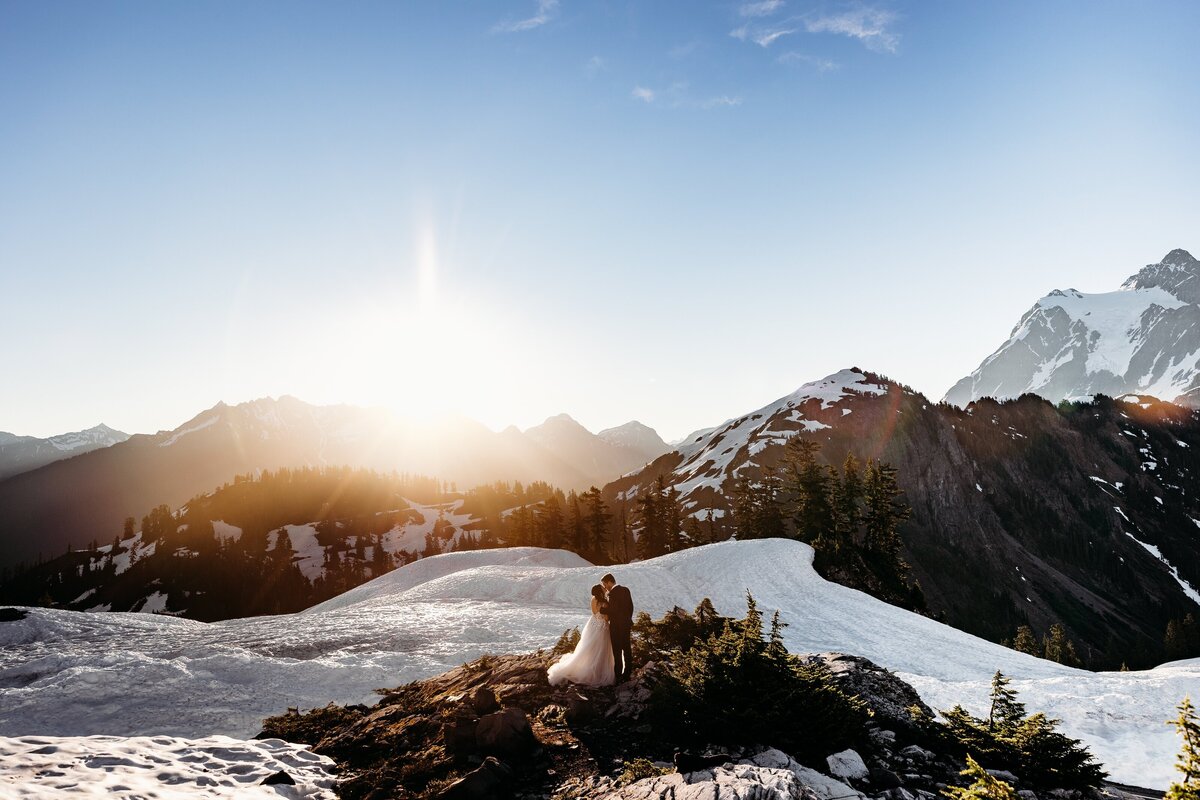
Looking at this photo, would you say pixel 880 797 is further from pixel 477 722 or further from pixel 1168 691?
pixel 1168 691

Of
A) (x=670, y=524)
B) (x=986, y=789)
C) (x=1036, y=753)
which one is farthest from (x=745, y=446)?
(x=986, y=789)

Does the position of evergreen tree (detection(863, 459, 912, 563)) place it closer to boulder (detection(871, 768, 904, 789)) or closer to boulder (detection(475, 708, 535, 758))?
boulder (detection(871, 768, 904, 789))

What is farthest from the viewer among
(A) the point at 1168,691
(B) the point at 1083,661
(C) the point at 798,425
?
(C) the point at 798,425

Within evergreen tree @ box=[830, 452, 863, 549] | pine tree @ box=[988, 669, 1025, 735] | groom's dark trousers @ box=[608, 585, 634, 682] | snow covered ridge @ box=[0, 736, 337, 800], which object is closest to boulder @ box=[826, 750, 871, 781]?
pine tree @ box=[988, 669, 1025, 735]

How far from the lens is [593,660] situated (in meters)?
13.8

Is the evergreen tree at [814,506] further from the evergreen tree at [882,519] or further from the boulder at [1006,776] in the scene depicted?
the boulder at [1006,776]

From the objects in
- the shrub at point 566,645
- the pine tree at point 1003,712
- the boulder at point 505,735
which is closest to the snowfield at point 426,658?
the pine tree at point 1003,712

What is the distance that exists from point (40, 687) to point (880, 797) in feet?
70.4

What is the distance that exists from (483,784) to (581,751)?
6.87 feet

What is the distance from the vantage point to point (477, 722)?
11.3 meters

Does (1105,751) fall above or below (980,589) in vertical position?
above

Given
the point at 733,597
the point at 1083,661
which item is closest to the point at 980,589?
the point at 1083,661

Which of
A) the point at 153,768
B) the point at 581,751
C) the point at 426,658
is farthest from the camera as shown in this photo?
the point at 426,658

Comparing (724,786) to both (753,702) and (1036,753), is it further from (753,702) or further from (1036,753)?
(1036,753)
